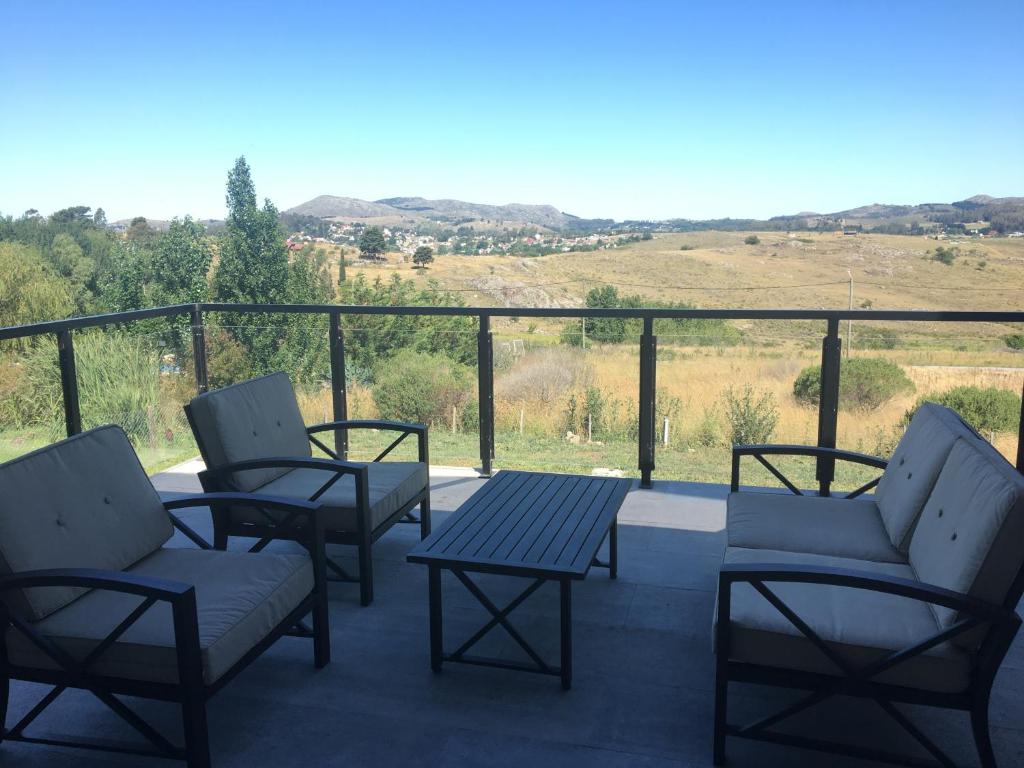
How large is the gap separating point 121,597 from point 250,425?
1.35 metres

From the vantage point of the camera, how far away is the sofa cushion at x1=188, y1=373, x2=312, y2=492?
3.51 meters

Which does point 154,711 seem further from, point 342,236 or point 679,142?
point 679,142

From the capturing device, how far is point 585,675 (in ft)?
9.09

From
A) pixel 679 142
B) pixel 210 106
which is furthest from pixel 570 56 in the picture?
pixel 210 106

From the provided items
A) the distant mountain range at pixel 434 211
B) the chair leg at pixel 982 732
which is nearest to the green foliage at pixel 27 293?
the distant mountain range at pixel 434 211

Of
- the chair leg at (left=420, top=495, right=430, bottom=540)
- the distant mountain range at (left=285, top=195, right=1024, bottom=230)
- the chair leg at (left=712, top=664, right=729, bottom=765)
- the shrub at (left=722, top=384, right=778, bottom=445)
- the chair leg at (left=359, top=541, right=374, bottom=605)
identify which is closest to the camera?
the chair leg at (left=712, top=664, right=729, bottom=765)

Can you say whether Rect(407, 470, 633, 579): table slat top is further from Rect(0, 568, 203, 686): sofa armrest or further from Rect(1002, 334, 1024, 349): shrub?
Rect(1002, 334, 1024, 349): shrub

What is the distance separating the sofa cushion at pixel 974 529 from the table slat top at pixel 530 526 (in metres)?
1.03

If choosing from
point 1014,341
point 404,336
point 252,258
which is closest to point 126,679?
point 404,336

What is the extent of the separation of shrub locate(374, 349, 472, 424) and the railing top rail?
22.7 inches

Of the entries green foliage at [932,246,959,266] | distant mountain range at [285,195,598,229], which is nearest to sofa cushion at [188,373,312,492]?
green foliage at [932,246,959,266]

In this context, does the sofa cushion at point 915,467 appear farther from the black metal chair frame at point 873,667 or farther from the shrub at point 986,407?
the shrub at point 986,407

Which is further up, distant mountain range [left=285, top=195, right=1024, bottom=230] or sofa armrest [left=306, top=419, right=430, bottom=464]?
distant mountain range [left=285, top=195, right=1024, bottom=230]

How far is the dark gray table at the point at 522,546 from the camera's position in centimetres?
267
